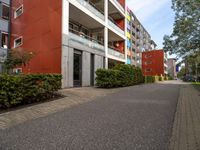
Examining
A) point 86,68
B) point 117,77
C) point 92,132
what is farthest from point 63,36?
point 92,132

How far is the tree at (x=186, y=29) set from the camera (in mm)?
20469

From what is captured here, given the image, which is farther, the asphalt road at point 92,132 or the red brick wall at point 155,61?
the red brick wall at point 155,61

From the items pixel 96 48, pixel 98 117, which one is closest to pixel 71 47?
pixel 96 48

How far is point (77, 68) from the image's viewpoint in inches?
691

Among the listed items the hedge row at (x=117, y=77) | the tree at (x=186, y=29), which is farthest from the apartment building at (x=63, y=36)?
the tree at (x=186, y=29)

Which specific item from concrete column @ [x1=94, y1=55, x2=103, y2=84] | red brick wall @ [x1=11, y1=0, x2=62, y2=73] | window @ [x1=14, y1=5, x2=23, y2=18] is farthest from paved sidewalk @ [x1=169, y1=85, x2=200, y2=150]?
window @ [x1=14, y1=5, x2=23, y2=18]

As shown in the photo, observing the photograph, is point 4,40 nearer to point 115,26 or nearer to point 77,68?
point 77,68

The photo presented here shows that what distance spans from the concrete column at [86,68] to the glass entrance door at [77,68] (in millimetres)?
323

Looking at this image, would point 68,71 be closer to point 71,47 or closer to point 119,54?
point 71,47

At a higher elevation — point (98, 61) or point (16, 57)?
point (98, 61)

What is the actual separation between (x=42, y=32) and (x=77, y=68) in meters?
4.65

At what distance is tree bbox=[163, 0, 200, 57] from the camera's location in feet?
67.2

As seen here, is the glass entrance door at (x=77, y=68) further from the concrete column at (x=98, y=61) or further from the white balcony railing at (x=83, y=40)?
the concrete column at (x=98, y=61)

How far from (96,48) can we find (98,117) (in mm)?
14820
